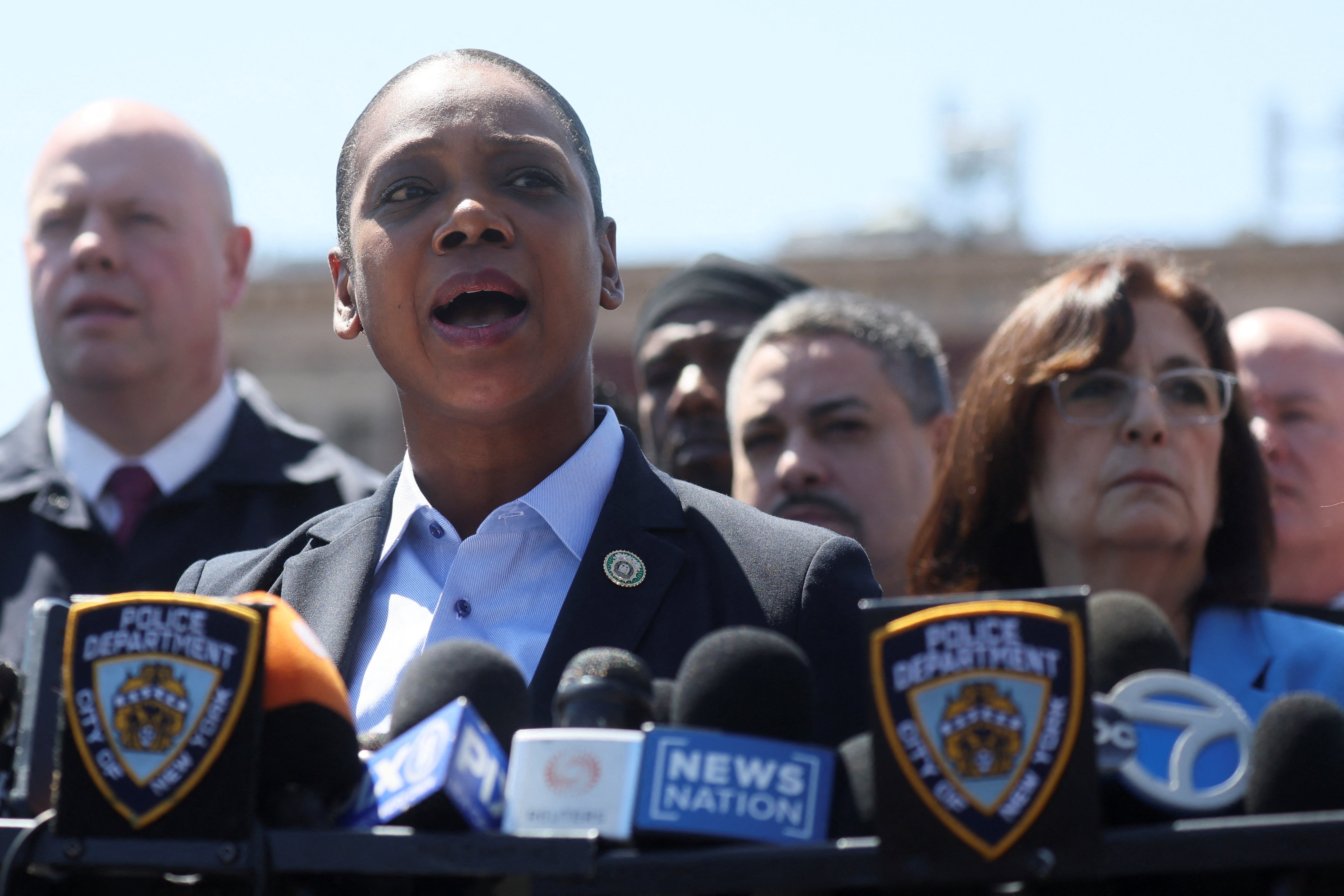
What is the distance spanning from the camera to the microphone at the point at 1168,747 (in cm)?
151

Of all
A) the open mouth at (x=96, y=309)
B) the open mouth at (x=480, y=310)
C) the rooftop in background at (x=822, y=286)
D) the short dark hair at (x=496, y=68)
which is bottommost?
the rooftop in background at (x=822, y=286)

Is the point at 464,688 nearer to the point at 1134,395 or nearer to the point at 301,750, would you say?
the point at 301,750

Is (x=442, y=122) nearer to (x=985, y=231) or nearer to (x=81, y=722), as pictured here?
(x=81, y=722)

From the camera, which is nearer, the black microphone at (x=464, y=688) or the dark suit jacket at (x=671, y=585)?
the black microphone at (x=464, y=688)

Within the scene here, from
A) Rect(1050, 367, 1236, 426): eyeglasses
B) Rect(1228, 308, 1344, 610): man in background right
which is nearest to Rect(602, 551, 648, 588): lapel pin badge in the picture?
Rect(1050, 367, 1236, 426): eyeglasses

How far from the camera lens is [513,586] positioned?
7.60 ft

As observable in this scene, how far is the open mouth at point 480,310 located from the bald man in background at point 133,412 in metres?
1.82

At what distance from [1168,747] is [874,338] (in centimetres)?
277

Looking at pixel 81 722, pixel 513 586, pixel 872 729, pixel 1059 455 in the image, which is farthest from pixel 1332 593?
pixel 81 722

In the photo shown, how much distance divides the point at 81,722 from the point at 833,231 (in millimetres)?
32547

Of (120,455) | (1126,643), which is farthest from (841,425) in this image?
(1126,643)

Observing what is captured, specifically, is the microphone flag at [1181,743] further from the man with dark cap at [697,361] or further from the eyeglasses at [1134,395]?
the man with dark cap at [697,361]

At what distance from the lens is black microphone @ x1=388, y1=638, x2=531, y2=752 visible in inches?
65.1

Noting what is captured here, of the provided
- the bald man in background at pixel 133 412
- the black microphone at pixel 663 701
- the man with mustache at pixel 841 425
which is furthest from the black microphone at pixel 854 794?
the bald man in background at pixel 133 412
